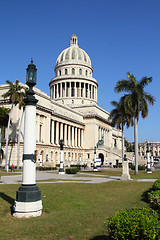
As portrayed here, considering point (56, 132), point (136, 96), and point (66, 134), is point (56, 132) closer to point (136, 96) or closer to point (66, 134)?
point (66, 134)

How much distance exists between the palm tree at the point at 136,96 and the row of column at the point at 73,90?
193 feet

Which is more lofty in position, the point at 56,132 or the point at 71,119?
the point at 71,119

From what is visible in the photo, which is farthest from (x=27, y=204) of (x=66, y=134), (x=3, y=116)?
(x=66, y=134)

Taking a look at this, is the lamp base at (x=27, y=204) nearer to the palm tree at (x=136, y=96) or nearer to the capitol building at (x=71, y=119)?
the palm tree at (x=136, y=96)

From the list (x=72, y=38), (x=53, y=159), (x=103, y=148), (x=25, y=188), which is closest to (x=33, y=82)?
(x=25, y=188)

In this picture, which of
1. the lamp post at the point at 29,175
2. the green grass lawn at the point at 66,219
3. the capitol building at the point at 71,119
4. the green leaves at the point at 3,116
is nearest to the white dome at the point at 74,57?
the capitol building at the point at 71,119

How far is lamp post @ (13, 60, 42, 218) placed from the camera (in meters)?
10.0

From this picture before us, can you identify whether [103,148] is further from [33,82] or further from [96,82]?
[33,82]

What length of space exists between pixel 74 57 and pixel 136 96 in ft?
226

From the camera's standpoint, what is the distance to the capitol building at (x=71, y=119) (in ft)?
191

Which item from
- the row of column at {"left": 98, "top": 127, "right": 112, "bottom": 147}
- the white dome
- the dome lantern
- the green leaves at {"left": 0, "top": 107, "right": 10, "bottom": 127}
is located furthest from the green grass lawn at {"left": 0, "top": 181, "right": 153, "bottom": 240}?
the dome lantern

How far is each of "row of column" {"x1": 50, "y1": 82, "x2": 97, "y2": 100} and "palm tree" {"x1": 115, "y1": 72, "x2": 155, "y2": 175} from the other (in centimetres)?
5892

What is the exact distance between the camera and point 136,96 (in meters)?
38.0

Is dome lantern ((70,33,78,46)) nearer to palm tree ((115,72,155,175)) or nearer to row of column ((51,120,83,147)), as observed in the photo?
row of column ((51,120,83,147))
